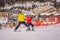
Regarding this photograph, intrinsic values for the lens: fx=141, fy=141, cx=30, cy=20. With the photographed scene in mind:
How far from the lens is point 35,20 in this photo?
163 centimetres

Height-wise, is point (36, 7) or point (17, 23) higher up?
point (36, 7)

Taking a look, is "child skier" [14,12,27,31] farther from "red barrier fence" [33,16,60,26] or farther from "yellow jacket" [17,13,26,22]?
"red barrier fence" [33,16,60,26]

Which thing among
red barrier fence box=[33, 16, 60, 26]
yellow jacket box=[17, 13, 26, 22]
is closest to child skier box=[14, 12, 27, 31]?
yellow jacket box=[17, 13, 26, 22]

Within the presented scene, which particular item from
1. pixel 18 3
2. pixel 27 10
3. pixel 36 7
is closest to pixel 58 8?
pixel 36 7

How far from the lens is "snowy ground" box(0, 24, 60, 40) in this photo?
63.7 inches

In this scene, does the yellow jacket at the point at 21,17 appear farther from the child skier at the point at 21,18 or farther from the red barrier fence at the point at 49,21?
the red barrier fence at the point at 49,21

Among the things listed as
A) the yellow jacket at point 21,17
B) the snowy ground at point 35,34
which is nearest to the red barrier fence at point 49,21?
the snowy ground at point 35,34

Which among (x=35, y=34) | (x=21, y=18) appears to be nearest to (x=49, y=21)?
(x=35, y=34)

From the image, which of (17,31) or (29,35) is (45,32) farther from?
(17,31)

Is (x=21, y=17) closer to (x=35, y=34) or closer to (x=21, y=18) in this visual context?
(x=21, y=18)

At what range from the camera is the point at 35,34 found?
1.63 metres

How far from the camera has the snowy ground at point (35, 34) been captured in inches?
63.7

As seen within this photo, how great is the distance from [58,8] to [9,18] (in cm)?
58

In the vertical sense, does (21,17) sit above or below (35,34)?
above
